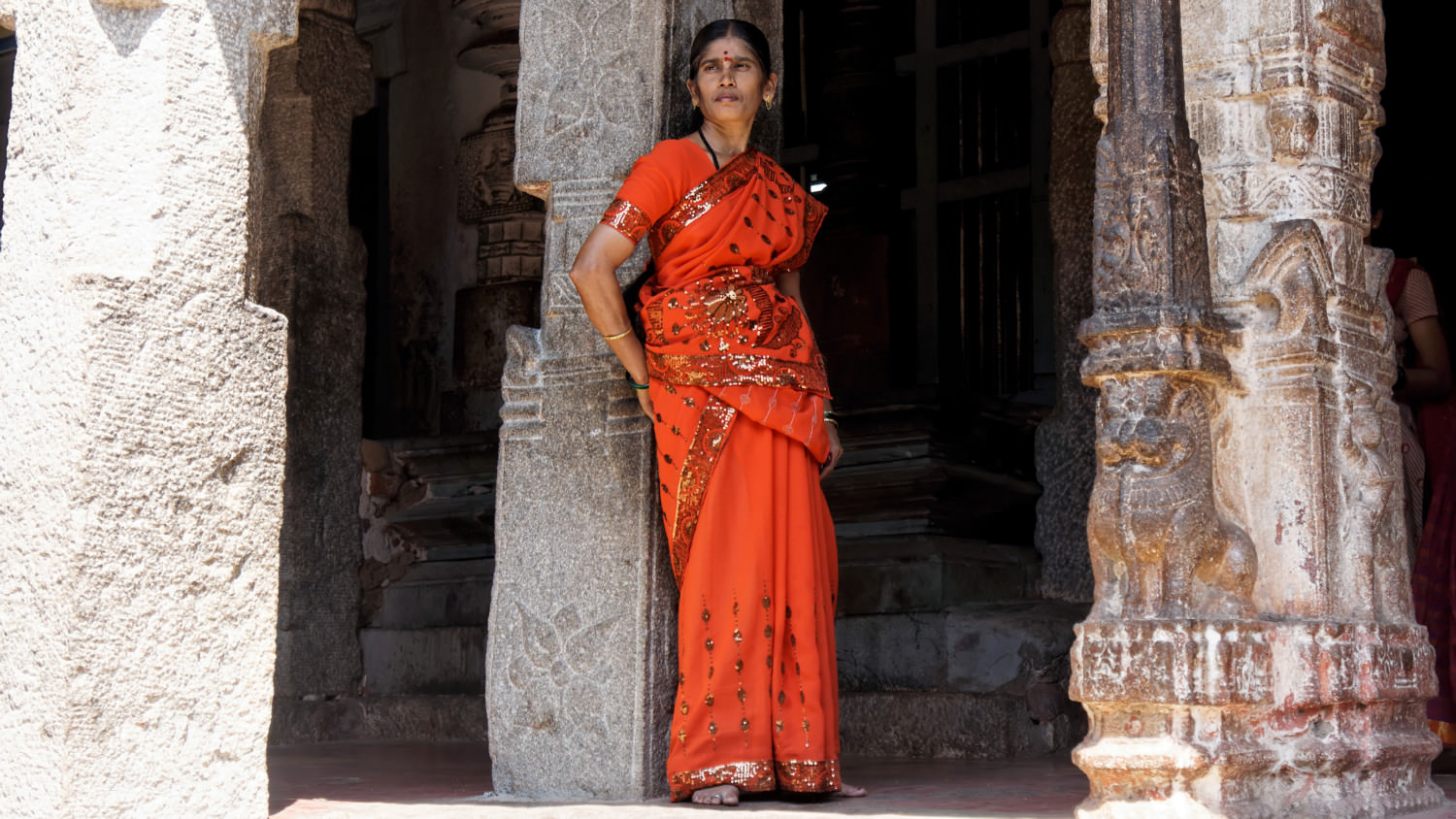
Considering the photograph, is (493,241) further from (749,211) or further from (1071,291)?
(749,211)

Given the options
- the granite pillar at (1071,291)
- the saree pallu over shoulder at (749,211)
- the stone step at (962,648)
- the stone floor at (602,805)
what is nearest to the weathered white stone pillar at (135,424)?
the stone floor at (602,805)

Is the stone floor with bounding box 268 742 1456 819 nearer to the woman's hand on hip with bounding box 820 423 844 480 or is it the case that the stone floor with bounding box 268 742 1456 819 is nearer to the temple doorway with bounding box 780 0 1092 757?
the woman's hand on hip with bounding box 820 423 844 480

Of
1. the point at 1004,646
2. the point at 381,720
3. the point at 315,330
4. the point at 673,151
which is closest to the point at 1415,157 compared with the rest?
the point at 1004,646

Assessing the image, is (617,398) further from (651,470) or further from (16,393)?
(16,393)

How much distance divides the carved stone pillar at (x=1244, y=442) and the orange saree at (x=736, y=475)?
948 mm

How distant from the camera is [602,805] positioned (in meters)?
3.64

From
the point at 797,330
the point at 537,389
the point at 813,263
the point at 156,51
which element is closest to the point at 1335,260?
the point at 797,330

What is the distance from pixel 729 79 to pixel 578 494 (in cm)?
106

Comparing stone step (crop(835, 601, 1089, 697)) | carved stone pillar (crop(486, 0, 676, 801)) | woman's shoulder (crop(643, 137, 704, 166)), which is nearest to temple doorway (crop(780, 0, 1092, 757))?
stone step (crop(835, 601, 1089, 697))

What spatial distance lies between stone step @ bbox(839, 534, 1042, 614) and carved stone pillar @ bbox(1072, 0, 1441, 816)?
104 inches

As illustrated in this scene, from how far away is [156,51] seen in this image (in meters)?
3.18

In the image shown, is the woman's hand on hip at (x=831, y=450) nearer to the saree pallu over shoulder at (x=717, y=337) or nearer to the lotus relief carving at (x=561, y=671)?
the saree pallu over shoulder at (x=717, y=337)

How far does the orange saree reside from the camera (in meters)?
3.80

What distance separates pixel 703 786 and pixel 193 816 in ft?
3.75
